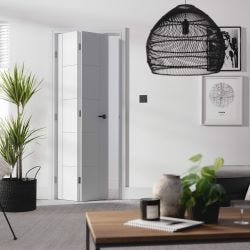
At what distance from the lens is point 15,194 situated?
19.2 feet

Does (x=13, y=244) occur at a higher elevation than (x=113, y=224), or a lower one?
lower

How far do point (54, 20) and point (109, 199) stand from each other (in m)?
2.51

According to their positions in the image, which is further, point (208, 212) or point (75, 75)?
point (75, 75)

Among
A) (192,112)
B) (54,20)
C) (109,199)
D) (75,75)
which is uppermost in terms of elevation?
(54,20)

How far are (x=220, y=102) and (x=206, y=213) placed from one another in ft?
14.8

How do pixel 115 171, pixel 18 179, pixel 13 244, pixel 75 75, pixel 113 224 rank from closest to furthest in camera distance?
pixel 113 224
pixel 13 244
pixel 18 179
pixel 75 75
pixel 115 171

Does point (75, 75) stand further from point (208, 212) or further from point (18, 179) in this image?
point (208, 212)

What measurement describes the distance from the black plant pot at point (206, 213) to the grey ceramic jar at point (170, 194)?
0.30 ft

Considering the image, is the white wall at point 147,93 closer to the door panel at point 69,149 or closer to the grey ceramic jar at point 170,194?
the door panel at point 69,149

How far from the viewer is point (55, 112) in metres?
6.96

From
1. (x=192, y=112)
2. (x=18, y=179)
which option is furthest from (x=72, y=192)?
(x=192, y=112)

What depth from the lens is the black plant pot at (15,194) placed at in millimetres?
5844

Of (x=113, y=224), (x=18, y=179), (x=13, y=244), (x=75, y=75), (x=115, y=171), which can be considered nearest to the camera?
(x=113, y=224)

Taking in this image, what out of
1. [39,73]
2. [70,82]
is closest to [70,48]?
[70,82]
